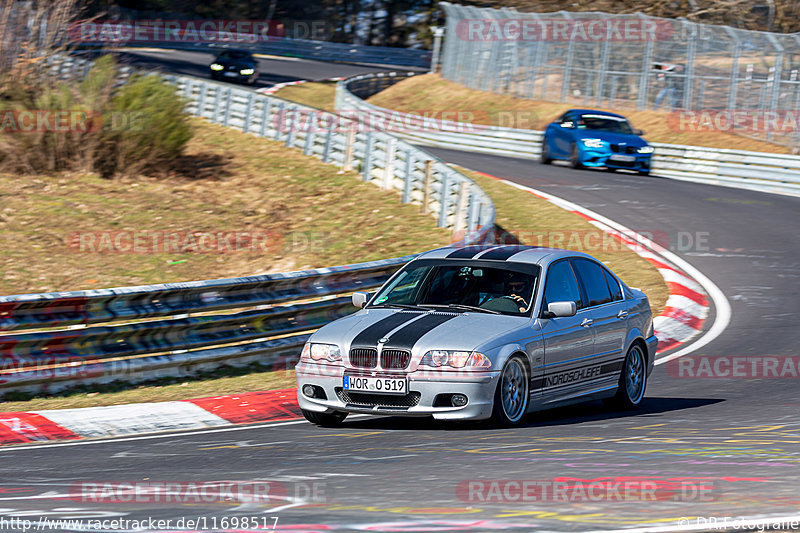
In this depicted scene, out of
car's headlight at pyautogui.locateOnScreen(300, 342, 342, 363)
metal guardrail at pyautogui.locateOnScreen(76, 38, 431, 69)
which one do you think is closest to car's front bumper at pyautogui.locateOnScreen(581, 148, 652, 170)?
car's headlight at pyautogui.locateOnScreen(300, 342, 342, 363)

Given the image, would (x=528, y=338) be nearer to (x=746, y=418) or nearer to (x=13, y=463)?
(x=746, y=418)

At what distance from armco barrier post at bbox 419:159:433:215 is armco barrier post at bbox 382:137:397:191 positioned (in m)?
1.80

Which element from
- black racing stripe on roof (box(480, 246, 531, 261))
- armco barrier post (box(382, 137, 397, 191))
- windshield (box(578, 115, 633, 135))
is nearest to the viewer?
black racing stripe on roof (box(480, 246, 531, 261))

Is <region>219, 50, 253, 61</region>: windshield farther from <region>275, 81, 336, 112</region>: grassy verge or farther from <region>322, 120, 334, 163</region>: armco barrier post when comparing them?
<region>322, 120, 334, 163</region>: armco barrier post

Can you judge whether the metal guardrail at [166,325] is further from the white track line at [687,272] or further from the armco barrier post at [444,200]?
the armco barrier post at [444,200]

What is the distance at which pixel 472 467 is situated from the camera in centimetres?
674

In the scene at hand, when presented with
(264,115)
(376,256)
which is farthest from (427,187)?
(264,115)

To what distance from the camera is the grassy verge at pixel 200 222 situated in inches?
688

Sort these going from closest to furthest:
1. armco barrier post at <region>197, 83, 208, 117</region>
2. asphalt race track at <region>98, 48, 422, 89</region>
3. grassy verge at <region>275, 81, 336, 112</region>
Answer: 1. armco barrier post at <region>197, 83, 208, 117</region>
2. grassy verge at <region>275, 81, 336, 112</region>
3. asphalt race track at <region>98, 48, 422, 89</region>

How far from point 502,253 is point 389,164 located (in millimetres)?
13226

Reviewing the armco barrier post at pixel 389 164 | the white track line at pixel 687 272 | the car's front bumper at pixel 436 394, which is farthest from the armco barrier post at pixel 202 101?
the car's front bumper at pixel 436 394

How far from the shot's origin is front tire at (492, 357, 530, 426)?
27.3 feet

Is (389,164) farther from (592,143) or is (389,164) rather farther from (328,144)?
(592,143)

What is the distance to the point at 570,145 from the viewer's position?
28.3m
